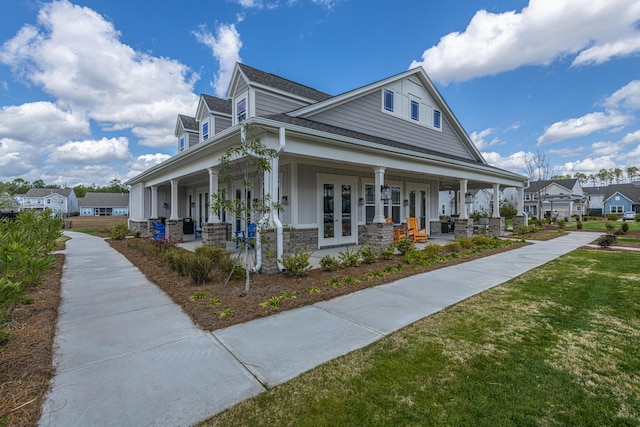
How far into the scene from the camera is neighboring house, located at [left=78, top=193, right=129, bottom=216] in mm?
52219

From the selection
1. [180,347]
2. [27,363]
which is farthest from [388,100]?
[27,363]

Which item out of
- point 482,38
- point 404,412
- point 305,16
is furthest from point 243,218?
point 482,38

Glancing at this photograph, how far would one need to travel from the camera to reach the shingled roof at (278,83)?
33.2 feet

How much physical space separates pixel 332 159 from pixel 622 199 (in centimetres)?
5895

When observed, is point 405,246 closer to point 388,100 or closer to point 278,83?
point 388,100

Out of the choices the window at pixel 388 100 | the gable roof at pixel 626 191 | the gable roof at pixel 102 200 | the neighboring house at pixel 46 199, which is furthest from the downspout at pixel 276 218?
the neighboring house at pixel 46 199

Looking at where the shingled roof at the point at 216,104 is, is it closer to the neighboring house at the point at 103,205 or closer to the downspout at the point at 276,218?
the downspout at the point at 276,218

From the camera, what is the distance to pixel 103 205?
5259 cm

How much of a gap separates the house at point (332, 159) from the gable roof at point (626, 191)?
46186 millimetres

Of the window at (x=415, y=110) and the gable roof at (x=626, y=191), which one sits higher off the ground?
the window at (x=415, y=110)

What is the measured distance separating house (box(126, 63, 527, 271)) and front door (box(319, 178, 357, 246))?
37 mm

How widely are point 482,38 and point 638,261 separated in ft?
36.0

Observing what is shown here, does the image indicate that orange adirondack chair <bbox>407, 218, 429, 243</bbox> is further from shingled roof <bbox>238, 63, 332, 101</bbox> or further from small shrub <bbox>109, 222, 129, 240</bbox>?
small shrub <bbox>109, 222, 129, 240</bbox>

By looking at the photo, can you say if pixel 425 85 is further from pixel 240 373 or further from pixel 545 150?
pixel 545 150
